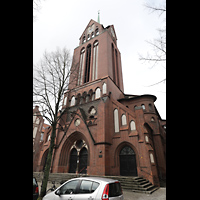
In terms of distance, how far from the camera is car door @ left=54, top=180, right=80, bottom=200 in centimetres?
469

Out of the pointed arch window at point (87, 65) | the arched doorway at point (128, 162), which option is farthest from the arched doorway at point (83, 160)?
the pointed arch window at point (87, 65)

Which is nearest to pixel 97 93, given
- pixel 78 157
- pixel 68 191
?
pixel 78 157

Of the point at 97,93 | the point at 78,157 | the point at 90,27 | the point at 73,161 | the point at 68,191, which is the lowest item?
the point at 73,161

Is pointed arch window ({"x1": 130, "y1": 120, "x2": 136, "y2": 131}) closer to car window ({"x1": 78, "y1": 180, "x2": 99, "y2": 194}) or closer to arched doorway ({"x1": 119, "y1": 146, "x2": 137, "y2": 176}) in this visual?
arched doorway ({"x1": 119, "y1": 146, "x2": 137, "y2": 176})

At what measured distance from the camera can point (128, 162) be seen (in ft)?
45.2

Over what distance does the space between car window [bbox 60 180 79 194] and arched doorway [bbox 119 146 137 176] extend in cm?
1010

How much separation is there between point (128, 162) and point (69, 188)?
10.3m

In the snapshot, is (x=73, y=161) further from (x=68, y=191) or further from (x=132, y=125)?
(x=68, y=191)

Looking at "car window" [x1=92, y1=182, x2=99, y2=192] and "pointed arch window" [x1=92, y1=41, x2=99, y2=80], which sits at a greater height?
"pointed arch window" [x1=92, y1=41, x2=99, y2=80]

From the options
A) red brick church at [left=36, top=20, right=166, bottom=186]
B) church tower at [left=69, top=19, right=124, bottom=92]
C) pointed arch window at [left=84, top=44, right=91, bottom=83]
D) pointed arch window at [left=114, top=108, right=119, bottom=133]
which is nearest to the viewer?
red brick church at [left=36, top=20, right=166, bottom=186]

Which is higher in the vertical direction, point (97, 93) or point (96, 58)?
point (96, 58)

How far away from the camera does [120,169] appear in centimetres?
1404

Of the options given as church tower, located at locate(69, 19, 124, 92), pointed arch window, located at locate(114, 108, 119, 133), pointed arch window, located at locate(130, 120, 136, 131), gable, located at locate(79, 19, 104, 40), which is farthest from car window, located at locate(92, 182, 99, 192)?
gable, located at locate(79, 19, 104, 40)
